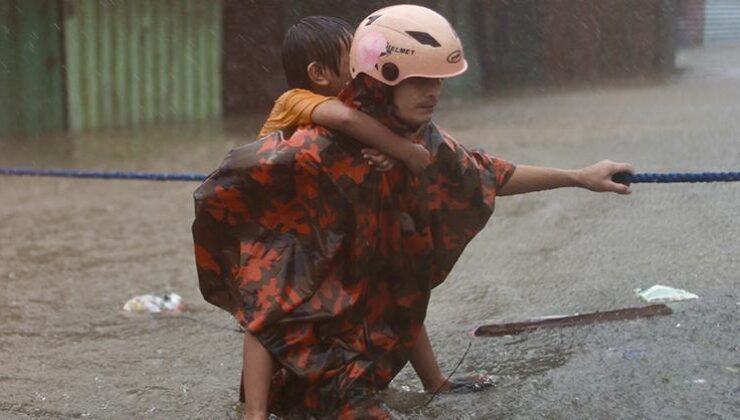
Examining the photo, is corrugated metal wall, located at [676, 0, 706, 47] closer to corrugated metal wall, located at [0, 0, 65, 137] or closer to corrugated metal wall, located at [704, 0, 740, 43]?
corrugated metal wall, located at [704, 0, 740, 43]

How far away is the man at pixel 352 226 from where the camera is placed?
291 cm

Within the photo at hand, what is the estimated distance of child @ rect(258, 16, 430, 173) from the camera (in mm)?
2902

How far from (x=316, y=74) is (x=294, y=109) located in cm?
13

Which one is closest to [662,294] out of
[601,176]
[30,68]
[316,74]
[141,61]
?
[601,176]

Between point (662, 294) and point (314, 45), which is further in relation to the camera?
point (662, 294)

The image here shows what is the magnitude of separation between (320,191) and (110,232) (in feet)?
13.7

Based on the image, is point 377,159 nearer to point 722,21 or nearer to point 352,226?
point 352,226

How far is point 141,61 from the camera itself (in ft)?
37.9

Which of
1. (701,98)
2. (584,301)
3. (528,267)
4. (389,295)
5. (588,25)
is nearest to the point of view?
(389,295)

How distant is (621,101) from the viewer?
1323cm

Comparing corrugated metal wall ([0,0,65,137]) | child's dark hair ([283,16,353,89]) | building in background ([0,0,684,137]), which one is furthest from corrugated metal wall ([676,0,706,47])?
child's dark hair ([283,16,353,89])

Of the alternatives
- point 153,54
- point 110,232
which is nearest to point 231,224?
point 110,232

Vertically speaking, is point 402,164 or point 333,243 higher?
point 402,164

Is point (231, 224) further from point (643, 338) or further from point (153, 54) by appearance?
point (153, 54)
